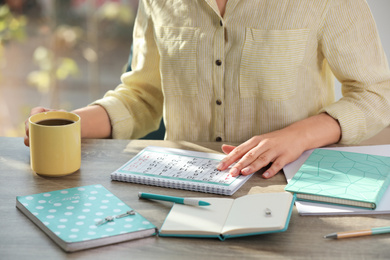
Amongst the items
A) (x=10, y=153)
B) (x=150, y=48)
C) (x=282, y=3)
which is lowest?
(x=10, y=153)

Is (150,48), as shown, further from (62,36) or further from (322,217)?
(62,36)

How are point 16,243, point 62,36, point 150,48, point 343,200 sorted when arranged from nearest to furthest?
1. point 16,243
2. point 343,200
3. point 150,48
4. point 62,36

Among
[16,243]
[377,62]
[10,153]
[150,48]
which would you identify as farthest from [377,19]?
[16,243]

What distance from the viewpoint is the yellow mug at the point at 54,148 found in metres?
1.02

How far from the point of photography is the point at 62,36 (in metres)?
3.19

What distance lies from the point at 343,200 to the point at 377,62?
0.55 metres

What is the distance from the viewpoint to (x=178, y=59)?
1.42 meters

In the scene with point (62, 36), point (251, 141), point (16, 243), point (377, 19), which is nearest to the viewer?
point (16, 243)

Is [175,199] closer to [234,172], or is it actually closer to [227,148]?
[234,172]

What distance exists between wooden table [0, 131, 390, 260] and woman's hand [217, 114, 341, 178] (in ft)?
0.11

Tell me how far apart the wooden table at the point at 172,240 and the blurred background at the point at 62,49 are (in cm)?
223

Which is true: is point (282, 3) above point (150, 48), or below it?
above

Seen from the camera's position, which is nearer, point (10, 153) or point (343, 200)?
point (343, 200)

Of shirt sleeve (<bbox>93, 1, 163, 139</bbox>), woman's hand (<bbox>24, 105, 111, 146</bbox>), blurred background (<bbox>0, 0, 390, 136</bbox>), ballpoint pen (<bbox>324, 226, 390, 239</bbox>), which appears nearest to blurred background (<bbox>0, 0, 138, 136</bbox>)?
blurred background (<bbox>0, 0, 390, 136</bbox>)
